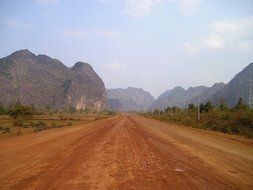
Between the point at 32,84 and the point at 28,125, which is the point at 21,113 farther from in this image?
the point at 32,84

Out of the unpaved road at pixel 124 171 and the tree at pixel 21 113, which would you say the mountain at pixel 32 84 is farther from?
the unpaved road at pixel 124 171

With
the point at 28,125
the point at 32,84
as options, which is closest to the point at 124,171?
the point at 28,125

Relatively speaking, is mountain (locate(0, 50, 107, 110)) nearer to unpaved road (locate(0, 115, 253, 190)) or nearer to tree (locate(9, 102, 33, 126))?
tree (locate(9, 102, 33, 126))

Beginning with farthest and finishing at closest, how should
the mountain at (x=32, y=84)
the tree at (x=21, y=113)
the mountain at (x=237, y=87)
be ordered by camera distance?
the mountain at (x=32, y=84) < the mountain at (x=237, y=87) < the tree at (x=21, y=113)

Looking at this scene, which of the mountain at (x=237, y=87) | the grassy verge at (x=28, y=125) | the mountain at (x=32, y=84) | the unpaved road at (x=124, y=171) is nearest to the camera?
the unpaved road at (x=124, y=171)

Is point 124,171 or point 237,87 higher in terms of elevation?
point 237,87

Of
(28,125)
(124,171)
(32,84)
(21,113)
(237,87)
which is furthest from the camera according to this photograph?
(32,84)

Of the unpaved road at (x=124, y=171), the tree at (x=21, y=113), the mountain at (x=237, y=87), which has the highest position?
the mountain at (x=237, y=87)

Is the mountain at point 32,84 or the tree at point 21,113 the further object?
the mountain at point 32,84

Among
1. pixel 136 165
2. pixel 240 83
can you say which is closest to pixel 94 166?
pixel 136 165

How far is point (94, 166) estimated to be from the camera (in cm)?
1026

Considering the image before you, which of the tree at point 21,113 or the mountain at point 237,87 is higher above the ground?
the mountain at point 237,87

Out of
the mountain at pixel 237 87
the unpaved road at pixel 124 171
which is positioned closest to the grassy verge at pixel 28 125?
the unpaved road at pixel 124 171

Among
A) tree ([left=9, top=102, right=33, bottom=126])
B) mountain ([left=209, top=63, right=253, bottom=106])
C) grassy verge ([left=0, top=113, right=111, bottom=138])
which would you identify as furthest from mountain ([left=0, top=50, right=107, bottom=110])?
tree ([left=9, top=102, right=33, bottom=126])
